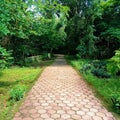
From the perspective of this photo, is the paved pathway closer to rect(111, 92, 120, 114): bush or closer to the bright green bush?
rect(111, 92, 120, 114): bush

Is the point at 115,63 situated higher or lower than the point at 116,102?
higher

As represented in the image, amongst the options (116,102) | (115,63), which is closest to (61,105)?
(116,102)

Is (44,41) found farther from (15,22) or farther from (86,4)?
(15,22)

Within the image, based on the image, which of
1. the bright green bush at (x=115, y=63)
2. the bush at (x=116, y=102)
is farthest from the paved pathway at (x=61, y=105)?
the bright green bush at (x=115, y=63)

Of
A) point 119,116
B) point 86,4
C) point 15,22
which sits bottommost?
point 119,116

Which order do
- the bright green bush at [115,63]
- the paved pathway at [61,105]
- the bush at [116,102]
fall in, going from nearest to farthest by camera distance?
1. the paved pathway at [61,105]
2. the bush at [116,102]
3. the bright green bush at [115,63]

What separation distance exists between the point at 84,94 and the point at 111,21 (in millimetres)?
16047

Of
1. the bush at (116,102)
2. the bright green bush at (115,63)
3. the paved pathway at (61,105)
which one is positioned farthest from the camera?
the bright green bush at (115,63)

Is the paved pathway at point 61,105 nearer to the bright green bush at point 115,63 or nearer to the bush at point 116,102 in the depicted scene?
the bush at point 116,102

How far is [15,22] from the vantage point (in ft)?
26.6

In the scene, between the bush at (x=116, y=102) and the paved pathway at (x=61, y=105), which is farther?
the bush at (x=116, y=102)

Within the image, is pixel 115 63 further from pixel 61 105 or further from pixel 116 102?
pixel 61 105

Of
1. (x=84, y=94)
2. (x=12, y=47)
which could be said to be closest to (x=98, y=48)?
(x=12, y=47)

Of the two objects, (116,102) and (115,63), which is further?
(115,63)
